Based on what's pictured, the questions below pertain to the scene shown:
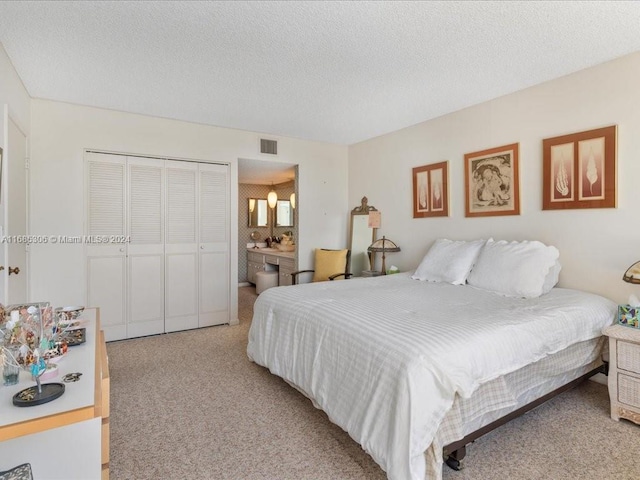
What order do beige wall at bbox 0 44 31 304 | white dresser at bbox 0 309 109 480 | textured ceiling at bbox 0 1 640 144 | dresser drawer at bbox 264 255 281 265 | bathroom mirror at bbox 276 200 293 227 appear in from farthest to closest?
bathroom mirror at bbox 276 200 293 227 → dresser drawer at bbox 264 255 281 265 → beige wall at bbox 0 44 31 304 → textured ceiling at bbox 0 1 640 144 → white dresser at bbox 0 309 109 480

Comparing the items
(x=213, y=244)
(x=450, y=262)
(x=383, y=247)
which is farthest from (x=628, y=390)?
(x=213, y=244)

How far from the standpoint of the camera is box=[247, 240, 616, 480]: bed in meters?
1.51

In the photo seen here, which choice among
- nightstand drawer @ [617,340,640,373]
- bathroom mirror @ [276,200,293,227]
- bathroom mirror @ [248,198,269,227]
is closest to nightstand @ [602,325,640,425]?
nightstand drawer @ [617,340,640,373]

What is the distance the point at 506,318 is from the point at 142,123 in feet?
13.0

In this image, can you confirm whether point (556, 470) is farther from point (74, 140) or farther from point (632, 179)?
point (74, 140)

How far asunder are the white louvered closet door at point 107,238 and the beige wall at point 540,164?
3.28 meters

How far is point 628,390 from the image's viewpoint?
2.12 m

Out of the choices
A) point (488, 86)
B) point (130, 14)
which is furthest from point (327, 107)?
point (130, 14)

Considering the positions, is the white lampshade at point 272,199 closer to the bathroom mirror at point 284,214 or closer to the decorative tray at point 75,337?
the bathroom mirror at point 284,214

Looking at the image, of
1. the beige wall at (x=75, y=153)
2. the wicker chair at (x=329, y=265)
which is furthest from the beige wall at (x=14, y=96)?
the wicker chair at (x=329, y=265)

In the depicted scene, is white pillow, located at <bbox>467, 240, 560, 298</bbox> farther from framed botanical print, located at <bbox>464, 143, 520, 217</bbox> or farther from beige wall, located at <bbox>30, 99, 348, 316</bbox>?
beige wall, located at <bbox>30, 99, 348, 316</bbox>

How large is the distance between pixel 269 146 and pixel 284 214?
9.32 ft

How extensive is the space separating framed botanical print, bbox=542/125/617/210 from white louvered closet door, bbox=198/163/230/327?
3.46m

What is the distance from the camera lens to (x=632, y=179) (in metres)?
2.50
